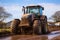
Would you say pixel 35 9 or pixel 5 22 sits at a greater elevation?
pixel 35 9

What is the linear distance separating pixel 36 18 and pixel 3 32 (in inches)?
37.0

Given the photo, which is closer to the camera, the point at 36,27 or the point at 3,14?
the point at 36,27

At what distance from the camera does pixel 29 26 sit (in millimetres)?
4406

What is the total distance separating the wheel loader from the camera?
14.3ft

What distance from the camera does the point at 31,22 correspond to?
447 cm

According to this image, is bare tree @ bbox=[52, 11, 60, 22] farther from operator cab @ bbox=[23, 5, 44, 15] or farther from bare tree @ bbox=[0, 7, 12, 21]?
bare tree @ bbox=[0, 7, 12, 21]

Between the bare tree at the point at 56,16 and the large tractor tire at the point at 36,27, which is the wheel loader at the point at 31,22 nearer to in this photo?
the large tractor tire at the point at 36,27

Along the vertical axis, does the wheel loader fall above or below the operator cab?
below

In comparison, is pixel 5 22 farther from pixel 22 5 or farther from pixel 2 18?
pixel 22 5

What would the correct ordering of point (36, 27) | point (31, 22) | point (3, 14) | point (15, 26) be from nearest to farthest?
point (36, 27) < point (31, 22) < point (15, 26) < point (3, 14)

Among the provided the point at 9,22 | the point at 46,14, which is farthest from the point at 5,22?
the point at 46,14

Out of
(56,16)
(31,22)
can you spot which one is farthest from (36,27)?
(56,16)

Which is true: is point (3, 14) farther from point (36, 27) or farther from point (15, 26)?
point (36, 27)

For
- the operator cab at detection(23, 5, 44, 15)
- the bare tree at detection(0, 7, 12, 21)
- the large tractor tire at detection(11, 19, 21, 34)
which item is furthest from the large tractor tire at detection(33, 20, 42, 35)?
the bare tree at detection(0, 7, 12, 21)
